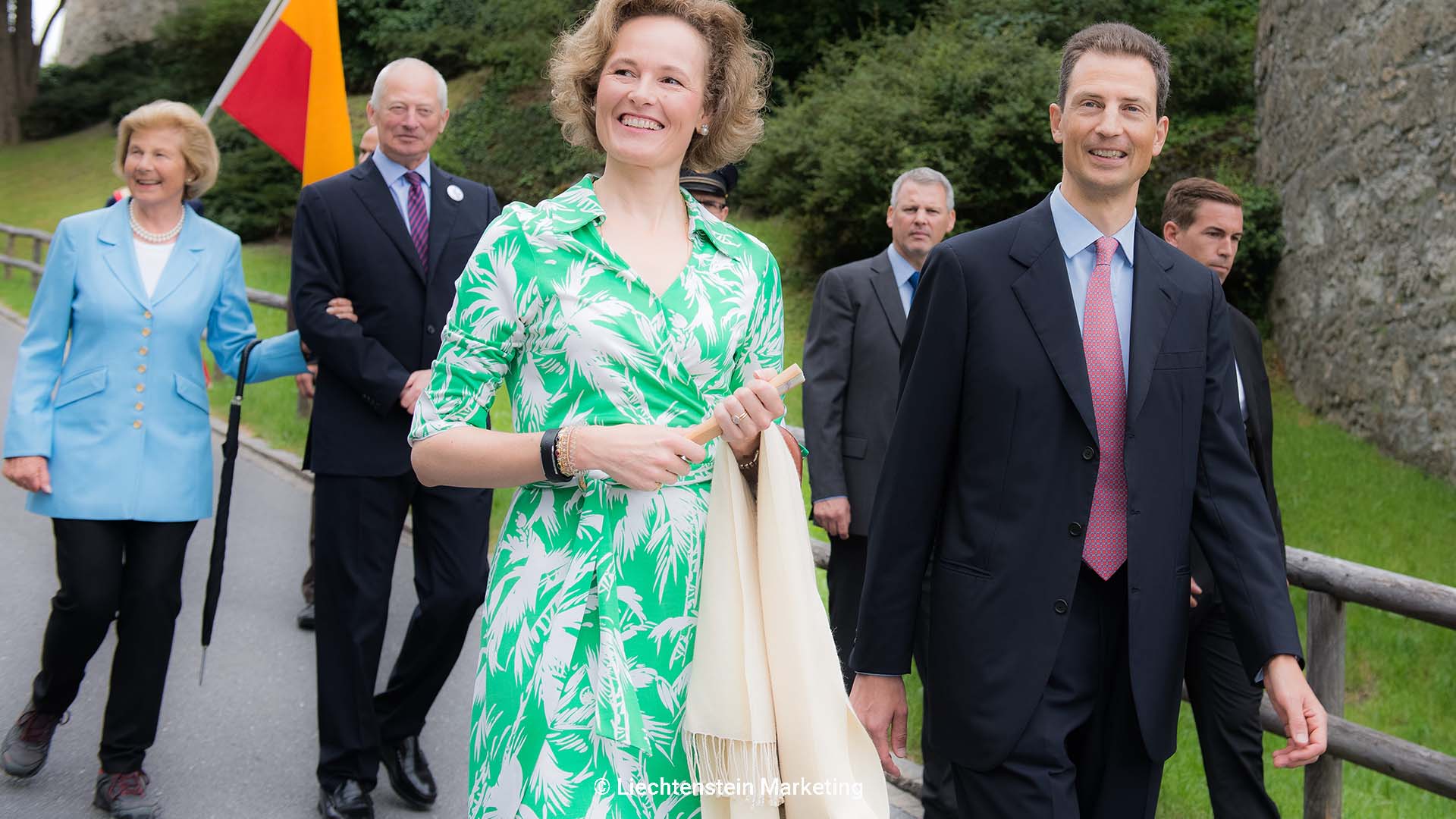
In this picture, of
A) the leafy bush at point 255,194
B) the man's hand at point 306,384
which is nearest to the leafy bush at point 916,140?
the man's hand at point 306,384

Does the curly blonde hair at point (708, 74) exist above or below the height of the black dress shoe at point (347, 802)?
above

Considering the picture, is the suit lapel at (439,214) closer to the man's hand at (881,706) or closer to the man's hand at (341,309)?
the man's hand at (341,309)

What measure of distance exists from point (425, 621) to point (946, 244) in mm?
2594

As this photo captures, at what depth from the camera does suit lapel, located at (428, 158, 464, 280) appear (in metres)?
4.89

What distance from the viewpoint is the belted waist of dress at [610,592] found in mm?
2500

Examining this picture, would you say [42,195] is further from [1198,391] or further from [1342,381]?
[1198,391]

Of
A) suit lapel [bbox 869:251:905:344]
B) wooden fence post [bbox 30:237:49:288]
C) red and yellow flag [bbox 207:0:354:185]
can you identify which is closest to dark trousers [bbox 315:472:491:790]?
suit lapel [bbox 869:251:905:344]

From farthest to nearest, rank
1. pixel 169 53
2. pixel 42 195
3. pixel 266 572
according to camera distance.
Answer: pixel 169 53 → pixel 42 195 → pixel 266 572

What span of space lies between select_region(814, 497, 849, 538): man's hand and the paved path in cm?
106

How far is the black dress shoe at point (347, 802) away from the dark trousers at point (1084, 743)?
2370mm

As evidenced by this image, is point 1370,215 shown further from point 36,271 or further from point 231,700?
point 36,271

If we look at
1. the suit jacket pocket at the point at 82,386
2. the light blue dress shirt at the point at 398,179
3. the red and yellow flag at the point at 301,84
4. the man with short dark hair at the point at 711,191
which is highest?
the red and yellow flag at the point at 301,84

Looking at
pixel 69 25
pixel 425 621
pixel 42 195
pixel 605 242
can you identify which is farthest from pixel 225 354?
pixel 69 25

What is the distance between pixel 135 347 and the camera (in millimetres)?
4762
